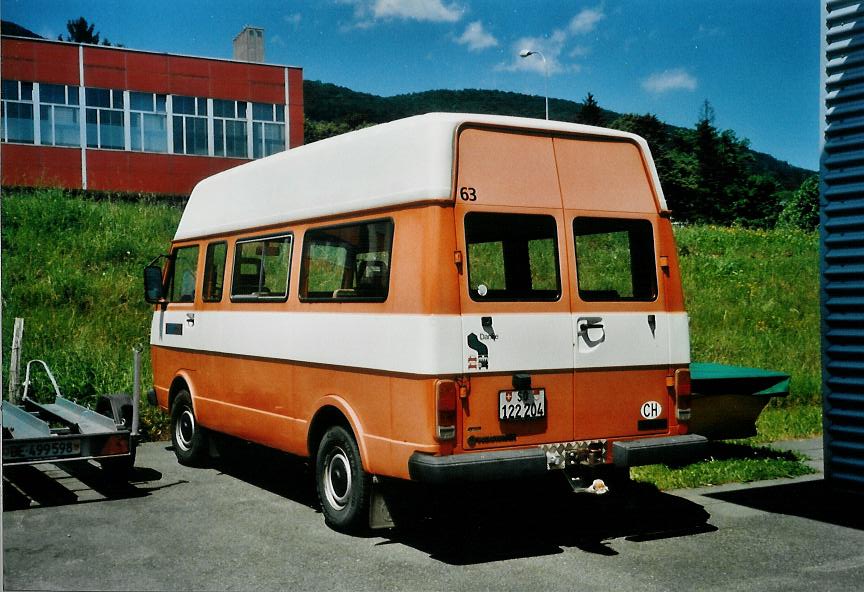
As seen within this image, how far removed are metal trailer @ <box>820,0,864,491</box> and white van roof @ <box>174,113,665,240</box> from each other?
2097 mm

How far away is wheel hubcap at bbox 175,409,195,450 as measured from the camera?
9469 millimetres

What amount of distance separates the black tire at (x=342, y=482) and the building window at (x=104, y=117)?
29.2 metres

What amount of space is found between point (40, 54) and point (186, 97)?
204 inches

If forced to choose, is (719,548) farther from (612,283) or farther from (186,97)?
(186,97)

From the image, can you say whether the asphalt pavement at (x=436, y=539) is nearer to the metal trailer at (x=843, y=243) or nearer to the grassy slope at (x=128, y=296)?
the metal trailer at (x=843, y=243)

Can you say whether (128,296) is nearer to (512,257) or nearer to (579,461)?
(512,257)

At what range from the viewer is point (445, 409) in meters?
5.83

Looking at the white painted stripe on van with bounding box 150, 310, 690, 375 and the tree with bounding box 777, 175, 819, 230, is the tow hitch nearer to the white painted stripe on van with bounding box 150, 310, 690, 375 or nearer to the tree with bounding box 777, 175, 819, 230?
the white painted stripe on van with bounding box 150, 310, 690, 375

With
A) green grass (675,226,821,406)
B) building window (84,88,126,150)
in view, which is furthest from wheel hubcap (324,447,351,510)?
building window (84,88,126,150)

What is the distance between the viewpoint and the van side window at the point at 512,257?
616cm

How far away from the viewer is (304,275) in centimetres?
732

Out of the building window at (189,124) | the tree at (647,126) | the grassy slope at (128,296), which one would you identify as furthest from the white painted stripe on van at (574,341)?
the tree at (647,126)

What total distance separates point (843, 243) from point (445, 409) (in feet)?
14.0

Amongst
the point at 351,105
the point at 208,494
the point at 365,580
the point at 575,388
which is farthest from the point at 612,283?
the point at 351,105
